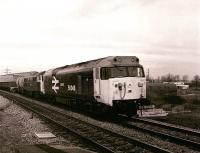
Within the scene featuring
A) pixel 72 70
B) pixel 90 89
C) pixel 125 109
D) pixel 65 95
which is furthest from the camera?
pixel 65 95

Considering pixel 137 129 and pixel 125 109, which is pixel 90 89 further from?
pixel 137 129

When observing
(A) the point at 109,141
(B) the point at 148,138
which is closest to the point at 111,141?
(A) the point at 109,141

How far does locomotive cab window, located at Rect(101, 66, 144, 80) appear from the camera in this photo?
17469 millimetres

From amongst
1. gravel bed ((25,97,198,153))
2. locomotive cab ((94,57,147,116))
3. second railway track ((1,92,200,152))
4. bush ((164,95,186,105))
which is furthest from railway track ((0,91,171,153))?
bush ((164,95,186,105))

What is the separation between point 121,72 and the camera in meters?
17.7

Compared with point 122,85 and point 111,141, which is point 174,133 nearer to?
point 111,141

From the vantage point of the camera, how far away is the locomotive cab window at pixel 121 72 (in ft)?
57.3

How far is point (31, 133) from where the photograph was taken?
46.0 feet

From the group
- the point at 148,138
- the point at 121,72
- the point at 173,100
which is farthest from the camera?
the point at 173,100

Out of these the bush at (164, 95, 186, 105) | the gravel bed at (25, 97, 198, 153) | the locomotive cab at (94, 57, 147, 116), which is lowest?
the gravel bed at (25, 97, 198, 153)

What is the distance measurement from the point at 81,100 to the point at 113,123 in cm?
464

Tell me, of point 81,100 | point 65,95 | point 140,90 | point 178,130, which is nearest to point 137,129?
point 178,130

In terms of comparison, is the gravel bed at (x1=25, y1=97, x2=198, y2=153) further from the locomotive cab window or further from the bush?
the bush

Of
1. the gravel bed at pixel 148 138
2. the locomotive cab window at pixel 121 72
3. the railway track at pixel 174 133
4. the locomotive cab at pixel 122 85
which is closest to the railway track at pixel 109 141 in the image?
the gravel bed at pixel 148 138
